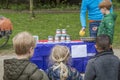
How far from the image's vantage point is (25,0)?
823 inches

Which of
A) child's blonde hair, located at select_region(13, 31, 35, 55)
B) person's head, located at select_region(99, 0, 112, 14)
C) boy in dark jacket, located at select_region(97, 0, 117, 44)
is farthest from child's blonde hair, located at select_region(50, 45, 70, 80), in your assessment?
person's head, located at select_region(99, 0, 112, 14)

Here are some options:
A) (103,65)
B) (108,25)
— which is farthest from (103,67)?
(108,25)

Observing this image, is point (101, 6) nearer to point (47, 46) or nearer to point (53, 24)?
point (47, 46)

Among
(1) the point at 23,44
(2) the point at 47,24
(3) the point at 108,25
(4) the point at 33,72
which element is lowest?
(2) the point at 47,24

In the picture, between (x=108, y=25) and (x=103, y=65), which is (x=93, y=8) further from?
(x=103, y=65)

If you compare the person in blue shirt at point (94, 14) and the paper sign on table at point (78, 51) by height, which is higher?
the person in blue shirt at point (94, 14)

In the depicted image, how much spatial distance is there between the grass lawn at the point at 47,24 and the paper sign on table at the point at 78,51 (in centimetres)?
390

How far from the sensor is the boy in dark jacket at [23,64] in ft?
12.4

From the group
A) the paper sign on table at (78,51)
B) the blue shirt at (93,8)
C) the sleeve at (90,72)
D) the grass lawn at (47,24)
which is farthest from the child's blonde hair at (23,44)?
the grass lawn at (47,24)

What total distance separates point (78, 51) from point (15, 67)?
325cm

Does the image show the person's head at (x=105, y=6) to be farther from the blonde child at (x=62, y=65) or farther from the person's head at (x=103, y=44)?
the blonde child at (x=62, y=65)

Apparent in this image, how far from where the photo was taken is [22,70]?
12.5ft

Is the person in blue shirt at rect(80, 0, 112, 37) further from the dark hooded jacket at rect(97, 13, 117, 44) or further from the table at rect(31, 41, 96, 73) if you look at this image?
the dark hooded jacket at rect(97, 13, 117, 44)

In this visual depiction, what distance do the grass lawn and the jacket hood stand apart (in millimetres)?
6998
